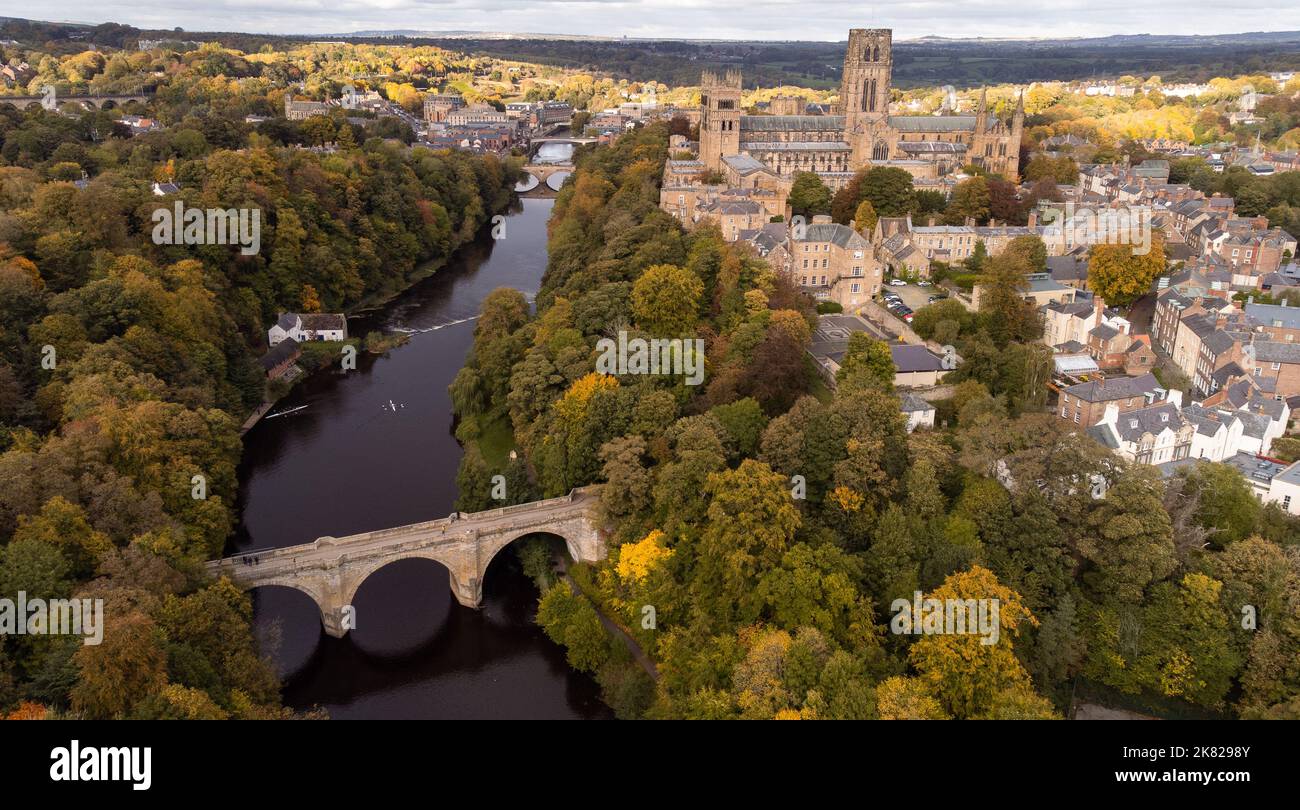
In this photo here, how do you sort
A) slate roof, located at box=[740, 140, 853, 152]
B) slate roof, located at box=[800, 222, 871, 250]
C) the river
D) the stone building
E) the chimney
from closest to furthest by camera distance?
the river < the chimney < slate roof, located at box=[800, 222, 871, 250] < slate roof, located at box=[740, 140, 853, 152] < the stone building

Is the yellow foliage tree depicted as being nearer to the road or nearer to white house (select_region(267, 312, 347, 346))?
the road

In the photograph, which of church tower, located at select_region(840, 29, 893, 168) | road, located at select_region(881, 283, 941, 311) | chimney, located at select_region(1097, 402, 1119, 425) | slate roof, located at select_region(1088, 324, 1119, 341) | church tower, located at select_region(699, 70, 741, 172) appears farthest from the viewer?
church tower, located at select_region(840, 29, 893, 168)

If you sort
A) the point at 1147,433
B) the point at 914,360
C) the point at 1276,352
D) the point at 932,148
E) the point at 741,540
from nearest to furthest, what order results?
the point at 741,540
the point at 1147,433
the point at 1276,352
the point at 914,360
the point at 932,148

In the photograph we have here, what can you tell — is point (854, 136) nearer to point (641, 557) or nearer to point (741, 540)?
point (641, 557)

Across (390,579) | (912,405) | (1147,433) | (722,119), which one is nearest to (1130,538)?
(1147,433)

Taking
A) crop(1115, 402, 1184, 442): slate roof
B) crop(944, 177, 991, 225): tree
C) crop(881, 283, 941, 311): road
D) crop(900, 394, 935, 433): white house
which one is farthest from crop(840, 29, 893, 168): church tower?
crop(1115, 402, 1184, 442): slate roof
